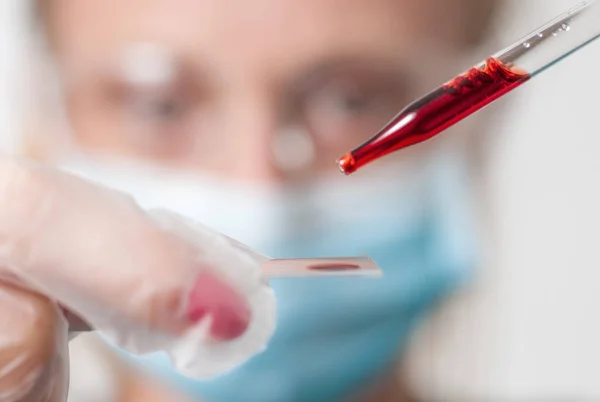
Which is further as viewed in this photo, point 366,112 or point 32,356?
point 366,112

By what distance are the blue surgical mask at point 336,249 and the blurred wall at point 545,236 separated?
0.06 metres

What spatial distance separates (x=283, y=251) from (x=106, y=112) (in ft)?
1.08

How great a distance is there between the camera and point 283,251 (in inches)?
28.4

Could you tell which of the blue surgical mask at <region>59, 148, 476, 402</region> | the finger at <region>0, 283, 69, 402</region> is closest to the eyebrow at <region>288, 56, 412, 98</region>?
the blue surgical mask at <region>59, 148, 476, 402</region>

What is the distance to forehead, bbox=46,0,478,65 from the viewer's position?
68cm

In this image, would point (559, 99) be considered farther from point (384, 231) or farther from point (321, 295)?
point (321, 295)

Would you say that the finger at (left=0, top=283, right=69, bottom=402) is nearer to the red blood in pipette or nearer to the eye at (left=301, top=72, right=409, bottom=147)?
the red blood in pipette

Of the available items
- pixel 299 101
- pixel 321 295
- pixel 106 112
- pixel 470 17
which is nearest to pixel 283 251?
pixel 321 295

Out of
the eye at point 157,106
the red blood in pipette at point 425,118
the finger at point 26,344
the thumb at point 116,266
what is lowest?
the finger at point 26,344

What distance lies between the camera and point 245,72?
706 millimetres

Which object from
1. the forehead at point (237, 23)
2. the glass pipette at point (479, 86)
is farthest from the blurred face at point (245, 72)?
the glass pipette at point (479, 86)

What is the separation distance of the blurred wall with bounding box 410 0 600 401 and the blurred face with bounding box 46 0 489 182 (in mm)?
150

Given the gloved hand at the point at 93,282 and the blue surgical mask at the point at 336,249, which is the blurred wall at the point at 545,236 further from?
the gloved hand at the point at 93,282

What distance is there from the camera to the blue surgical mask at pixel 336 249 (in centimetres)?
71
